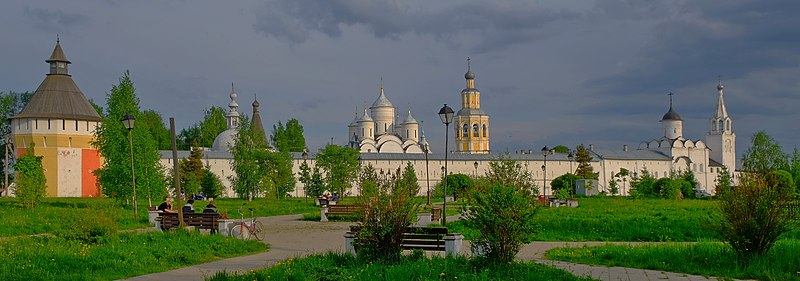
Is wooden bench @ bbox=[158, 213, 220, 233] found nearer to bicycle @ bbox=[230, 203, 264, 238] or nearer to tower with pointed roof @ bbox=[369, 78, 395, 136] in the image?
bicycle @ bbox=[230, 203, 264, 238]

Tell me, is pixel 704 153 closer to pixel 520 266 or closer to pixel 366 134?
pixel 366 134

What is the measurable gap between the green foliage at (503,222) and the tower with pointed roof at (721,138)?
89.8m

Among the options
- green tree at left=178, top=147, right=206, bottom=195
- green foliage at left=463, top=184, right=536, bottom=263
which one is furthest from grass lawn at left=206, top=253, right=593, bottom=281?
green tree at left=178, top=147, right=206, bottom=195

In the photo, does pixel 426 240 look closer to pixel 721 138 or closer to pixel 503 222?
pixel 503 222

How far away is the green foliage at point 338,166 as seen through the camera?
156 feet

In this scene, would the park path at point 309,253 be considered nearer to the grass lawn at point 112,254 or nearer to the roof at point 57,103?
the grass lawn at point 112,254

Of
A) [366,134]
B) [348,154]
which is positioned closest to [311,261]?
[348,154]

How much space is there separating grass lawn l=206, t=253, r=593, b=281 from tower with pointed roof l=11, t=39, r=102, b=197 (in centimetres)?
4003

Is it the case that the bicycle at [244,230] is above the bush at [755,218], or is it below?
below

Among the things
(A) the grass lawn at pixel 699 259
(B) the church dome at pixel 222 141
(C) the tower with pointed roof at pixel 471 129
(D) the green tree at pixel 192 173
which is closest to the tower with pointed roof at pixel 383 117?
(C) the tower with pointed roof at pixel 471 129

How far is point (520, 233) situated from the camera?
10180 mm

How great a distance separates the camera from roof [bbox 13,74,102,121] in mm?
46438

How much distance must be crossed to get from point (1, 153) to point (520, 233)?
58.4 m

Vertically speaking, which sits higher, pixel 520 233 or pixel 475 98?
pixel 475 98
